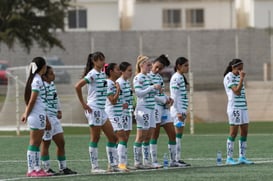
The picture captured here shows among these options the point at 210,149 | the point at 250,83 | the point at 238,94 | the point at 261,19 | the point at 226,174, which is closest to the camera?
the point at 226,174

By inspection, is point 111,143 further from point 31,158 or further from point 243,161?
point 243,161

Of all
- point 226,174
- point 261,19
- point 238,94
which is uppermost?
point 261,19

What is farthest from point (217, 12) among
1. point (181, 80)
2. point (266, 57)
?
point (181, 80)

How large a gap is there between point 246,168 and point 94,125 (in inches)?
111

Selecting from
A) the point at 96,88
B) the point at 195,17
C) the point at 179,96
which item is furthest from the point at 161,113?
the point at 195,17

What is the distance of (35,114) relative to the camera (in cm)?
1792

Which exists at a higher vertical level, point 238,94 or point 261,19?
point 261,19

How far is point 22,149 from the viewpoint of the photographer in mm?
25547

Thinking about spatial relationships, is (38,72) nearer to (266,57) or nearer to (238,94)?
(238,94)

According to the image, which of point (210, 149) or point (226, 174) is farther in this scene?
point (210, 149)

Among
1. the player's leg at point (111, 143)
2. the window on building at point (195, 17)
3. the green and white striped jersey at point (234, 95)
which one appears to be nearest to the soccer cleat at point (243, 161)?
the green and white striped jersey at point (234, 95)

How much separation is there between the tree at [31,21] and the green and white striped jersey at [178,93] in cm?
2994

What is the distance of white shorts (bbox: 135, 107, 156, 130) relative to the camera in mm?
19516

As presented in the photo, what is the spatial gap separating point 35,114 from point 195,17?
50471 millimetres
